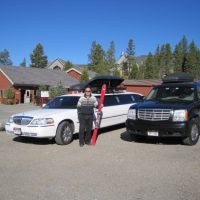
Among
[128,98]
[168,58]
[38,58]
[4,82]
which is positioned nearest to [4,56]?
[38,58]

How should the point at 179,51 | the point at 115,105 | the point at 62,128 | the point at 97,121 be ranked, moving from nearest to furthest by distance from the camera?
the point at 62,128
the point at 97,121
the point at 115,105
the point at 179,51

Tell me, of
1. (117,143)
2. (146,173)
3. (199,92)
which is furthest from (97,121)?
(146,173)

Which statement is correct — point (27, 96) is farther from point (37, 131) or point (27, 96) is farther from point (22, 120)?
point (37, 131)

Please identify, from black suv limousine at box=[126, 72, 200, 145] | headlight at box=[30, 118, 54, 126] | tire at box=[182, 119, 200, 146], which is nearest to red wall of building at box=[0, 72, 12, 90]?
headlight at box=[30, 118, 54, 126]

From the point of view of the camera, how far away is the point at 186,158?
8.30 m

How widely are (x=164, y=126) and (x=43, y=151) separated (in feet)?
11.3

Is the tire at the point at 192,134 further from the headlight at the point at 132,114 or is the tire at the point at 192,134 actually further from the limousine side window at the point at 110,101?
the limousine side window at the point at 110,101

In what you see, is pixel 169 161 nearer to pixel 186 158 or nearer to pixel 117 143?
pixel 186 158

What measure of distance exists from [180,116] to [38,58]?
3595 inches

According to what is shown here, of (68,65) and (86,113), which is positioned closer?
(86,113)

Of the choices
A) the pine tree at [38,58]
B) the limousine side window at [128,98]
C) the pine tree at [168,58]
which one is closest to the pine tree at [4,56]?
the pine tree at [38,58]

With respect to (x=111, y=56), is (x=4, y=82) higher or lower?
lower

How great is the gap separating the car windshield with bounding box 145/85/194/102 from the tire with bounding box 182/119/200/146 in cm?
84

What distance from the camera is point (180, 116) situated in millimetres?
9719
